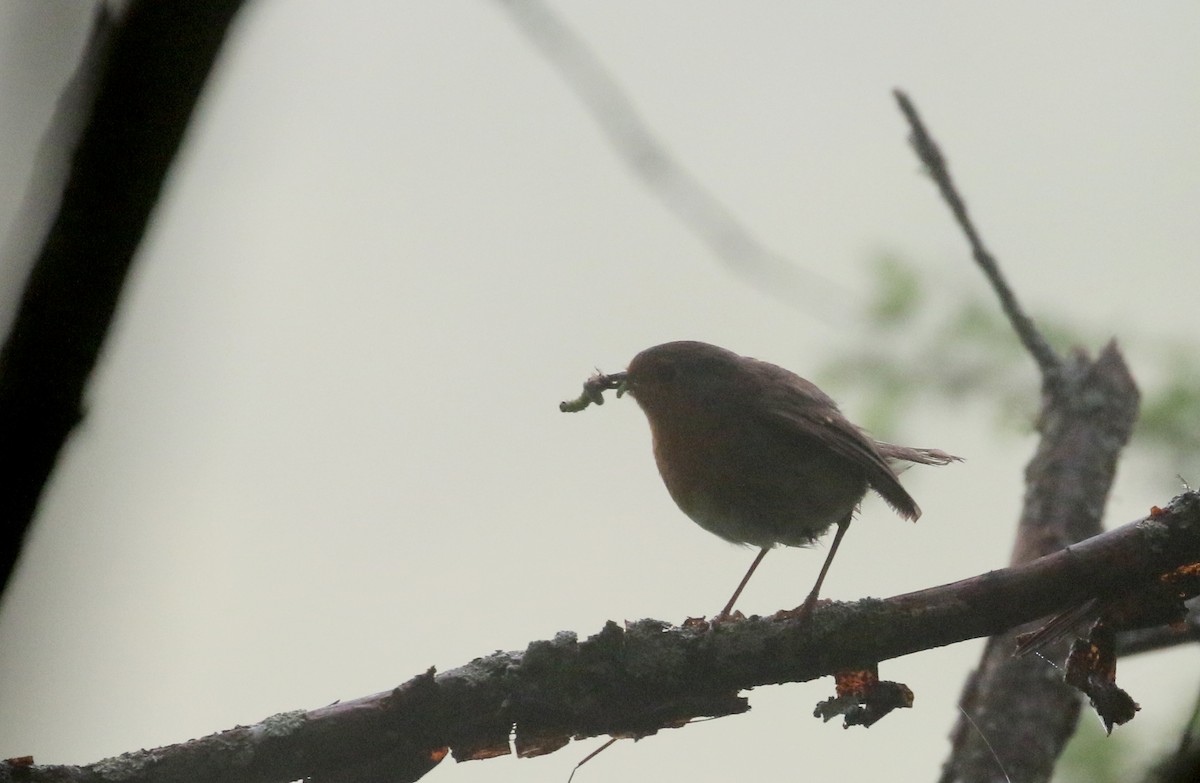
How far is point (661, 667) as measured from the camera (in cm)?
285

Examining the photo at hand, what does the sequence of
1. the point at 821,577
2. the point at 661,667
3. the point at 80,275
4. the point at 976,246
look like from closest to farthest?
the point at 80,275 → the point at 661,667 → the point at 821,577 → the point at 976,246

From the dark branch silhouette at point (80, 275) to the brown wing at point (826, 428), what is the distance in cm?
334

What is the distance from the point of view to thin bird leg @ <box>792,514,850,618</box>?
2.97 metres

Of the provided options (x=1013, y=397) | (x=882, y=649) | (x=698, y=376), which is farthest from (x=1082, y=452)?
(x=882, y=649)

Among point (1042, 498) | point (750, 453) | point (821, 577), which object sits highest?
Answer: point (1042, 498)

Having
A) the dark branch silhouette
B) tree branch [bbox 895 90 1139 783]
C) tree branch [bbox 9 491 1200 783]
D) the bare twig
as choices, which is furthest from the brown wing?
the dark branch silhouette

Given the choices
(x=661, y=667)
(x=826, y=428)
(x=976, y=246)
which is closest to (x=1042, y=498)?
(x=976, y=246)

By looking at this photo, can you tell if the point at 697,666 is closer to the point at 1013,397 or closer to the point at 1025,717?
the point at 1025,717

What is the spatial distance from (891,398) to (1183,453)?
4.78 ft

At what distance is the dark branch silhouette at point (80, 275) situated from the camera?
972 mm

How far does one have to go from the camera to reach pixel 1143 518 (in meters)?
2.87

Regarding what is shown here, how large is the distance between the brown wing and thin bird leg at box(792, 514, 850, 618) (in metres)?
0.22

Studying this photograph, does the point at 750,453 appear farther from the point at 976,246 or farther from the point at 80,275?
the point at 80,275

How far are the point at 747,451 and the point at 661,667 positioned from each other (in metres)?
1.44
